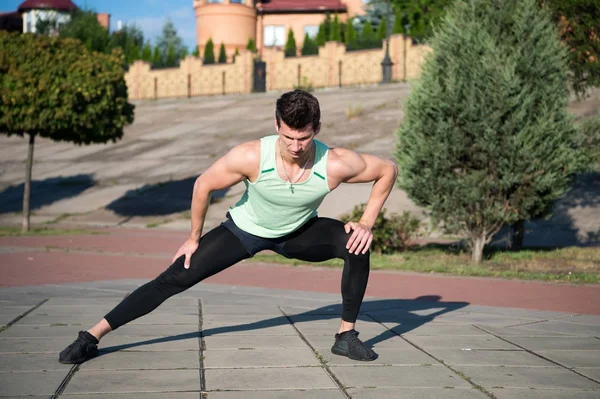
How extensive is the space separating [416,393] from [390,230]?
7.92m

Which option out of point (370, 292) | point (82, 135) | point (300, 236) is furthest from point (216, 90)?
point (300, 236)

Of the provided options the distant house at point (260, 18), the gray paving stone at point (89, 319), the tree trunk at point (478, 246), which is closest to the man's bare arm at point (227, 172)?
the gray paving stone at point (89, 319)

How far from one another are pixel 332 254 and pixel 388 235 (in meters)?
6.89

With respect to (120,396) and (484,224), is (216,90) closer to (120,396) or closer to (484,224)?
(484,224)

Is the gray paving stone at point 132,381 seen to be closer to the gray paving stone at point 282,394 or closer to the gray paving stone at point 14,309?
the gray paving stone at point 282,394

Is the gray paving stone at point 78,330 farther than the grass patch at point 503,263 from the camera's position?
No

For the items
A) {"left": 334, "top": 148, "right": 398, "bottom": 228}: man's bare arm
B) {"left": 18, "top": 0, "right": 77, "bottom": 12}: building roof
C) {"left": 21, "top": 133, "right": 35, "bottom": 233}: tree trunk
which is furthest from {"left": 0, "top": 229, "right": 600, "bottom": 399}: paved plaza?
{"left": 18, "top": 0, "right": 77, "bottom": 12}: building roof

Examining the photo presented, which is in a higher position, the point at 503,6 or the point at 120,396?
the point at 503,6

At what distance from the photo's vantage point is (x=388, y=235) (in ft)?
39.4

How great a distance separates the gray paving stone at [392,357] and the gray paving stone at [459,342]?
210 millimetres

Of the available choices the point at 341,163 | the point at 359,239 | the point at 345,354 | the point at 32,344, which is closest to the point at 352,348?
the point at 345,354

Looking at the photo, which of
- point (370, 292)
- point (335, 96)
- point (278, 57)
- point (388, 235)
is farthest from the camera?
point (278, 57)

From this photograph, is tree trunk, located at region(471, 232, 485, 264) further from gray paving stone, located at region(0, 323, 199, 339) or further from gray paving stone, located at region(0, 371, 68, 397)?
gray paving stone, located at region(0, 371, 68, 397)

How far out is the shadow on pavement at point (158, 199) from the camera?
18.7m
